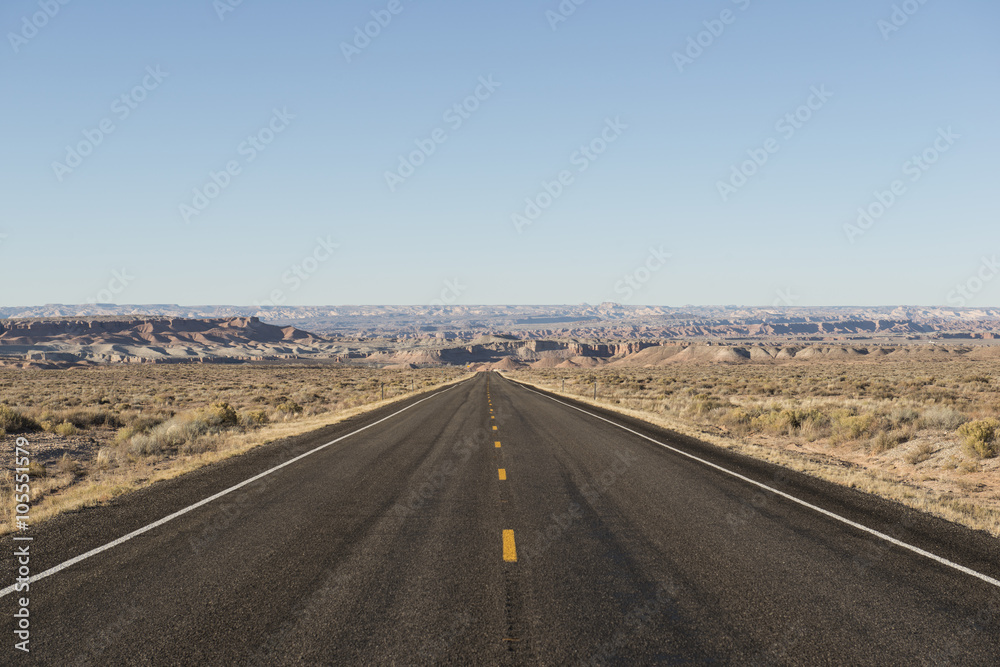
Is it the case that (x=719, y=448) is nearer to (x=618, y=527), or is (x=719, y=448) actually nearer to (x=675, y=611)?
(x=618, y=527)

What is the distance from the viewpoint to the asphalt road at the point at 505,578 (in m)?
4.14

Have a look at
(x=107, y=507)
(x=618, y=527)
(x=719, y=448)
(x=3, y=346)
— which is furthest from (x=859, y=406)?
(x=3, y=346)

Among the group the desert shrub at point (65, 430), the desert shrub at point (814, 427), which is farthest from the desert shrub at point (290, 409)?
the desert shrub at point (814, 427)

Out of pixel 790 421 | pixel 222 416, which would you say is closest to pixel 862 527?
pixel 790 421

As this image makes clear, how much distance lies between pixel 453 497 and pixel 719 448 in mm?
9299

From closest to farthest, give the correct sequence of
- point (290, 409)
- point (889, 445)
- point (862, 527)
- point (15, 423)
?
point (862, 527)
point (889, 445)
point (15, 423)
point (290, 409)

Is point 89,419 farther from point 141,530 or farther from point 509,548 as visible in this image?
point 509,548

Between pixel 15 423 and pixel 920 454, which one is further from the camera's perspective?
pixel 15 423

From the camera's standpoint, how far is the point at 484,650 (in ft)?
13.3

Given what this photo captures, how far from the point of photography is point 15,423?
1800cm

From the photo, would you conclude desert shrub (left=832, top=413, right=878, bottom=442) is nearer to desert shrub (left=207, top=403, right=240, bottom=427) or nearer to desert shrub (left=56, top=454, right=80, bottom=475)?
desert shrub (left=56, top=454, right=80, bottom=475)

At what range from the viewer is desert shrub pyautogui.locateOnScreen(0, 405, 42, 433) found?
17.6 m

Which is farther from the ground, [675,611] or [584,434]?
[675,611]

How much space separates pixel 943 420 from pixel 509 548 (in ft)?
51.1
